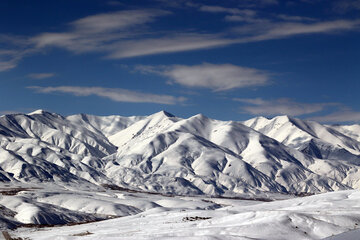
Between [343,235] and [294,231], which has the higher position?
[343,235]

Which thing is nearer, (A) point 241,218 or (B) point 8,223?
(A) point 241,218

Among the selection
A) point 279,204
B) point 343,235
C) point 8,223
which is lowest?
point 8,223

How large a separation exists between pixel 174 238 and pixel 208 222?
16938 mm

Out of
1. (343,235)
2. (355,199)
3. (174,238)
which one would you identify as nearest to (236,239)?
(174,238)

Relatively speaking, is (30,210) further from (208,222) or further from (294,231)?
(294,231)

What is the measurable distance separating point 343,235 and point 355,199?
178ft

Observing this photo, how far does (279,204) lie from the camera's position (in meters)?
102

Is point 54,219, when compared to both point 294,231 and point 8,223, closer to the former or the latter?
point 8,223

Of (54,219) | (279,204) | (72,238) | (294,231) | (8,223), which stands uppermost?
(294,231)

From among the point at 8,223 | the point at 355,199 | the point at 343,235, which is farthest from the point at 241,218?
the point at 8,223

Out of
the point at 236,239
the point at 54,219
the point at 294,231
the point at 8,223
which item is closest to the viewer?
the point at 236,239

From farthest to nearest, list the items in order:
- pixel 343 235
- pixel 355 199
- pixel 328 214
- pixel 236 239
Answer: pixel 355 199
pixel 328 214
pixel 236 239
pixel 343 235

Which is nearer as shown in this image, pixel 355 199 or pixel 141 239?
pixel 141 239

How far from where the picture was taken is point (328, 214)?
63.7 m
